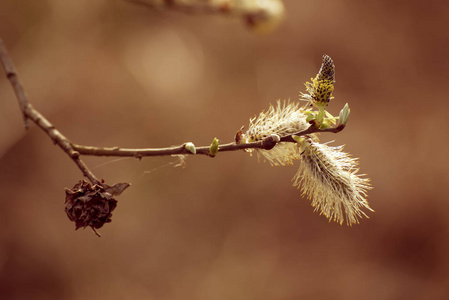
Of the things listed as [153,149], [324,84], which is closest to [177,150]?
[153,149]

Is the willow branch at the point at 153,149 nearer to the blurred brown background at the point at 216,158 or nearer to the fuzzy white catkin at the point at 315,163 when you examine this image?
the fuzzy white catkin at the point at 315,163

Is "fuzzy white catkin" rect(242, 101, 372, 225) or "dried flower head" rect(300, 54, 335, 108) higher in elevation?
"dried flower head" rect(300, 54, 335, 108)

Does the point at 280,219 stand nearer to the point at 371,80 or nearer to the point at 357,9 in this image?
the point at 371,80

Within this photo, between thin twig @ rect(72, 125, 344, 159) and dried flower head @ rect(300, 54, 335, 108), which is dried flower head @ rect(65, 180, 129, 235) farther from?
dried flower head @ rect(300, 54, 335, 108)

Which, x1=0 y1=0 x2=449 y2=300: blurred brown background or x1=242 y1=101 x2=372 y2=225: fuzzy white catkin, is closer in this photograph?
x1=242 y1=101 x2=372 y2=225: fuzzy white catkin

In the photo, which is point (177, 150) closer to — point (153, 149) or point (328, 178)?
point (153, 149)

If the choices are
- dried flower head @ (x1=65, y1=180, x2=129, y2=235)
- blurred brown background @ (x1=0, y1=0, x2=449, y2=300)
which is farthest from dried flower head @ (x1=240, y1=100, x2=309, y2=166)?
blurred brown background @ (x1=0, y1=0, x2=449, y2=300)
